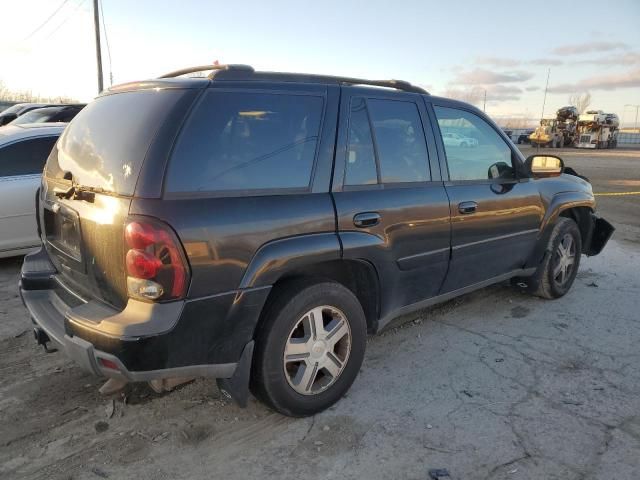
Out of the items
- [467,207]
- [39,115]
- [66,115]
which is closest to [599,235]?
[467,207]

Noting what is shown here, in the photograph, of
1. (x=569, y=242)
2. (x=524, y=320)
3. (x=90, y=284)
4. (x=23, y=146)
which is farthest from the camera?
(x=23, y=146)

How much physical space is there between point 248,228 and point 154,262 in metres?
0.47

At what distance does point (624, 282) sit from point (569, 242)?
123 cm

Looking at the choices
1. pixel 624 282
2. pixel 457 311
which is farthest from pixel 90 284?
pixel 624 282

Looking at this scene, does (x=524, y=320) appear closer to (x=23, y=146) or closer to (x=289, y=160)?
(x=289, y=160)

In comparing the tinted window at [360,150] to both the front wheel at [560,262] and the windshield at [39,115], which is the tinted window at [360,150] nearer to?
the front wheel at [560,262]

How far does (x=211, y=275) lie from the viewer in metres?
2.38

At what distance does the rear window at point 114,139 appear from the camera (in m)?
2.40

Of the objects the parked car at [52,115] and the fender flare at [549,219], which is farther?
the parked car at [52,115]

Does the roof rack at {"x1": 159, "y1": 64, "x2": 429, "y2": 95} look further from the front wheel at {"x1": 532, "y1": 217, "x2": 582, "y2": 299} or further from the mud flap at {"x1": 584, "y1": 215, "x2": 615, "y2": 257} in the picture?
the mud flap at {"x1": 584, "y1": 215, "x2": 615, "y2": 257}

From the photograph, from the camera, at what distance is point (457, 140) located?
3.84 meters

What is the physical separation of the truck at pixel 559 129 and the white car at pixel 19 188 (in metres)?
44.2

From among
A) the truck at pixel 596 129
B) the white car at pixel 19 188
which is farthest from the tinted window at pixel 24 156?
the truck at pixel 596 129

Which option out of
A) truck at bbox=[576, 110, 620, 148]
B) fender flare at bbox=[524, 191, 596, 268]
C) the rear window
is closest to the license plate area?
the rear window
